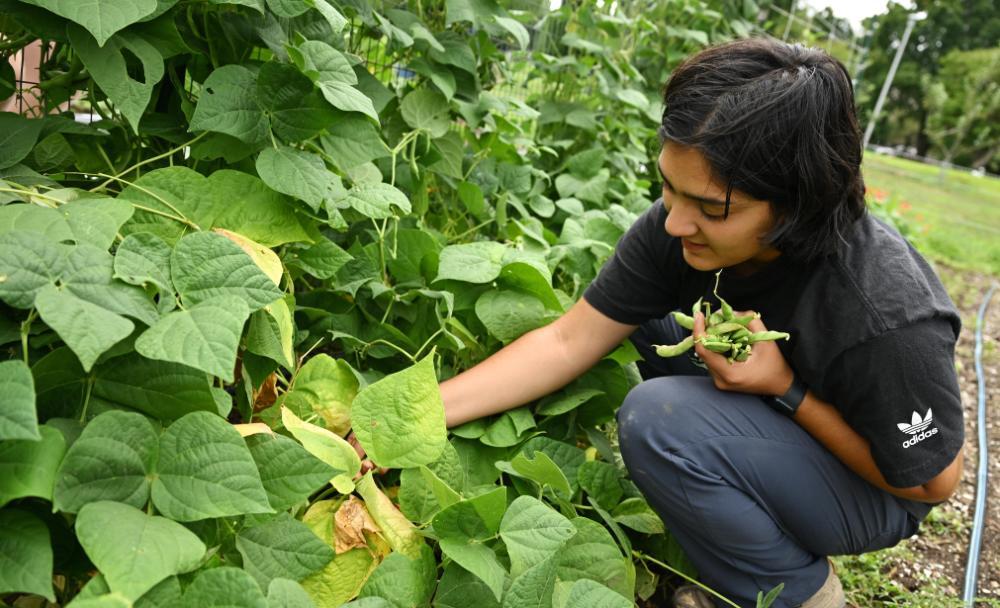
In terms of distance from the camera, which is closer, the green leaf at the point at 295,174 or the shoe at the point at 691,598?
the green leaf at the point at 295,174

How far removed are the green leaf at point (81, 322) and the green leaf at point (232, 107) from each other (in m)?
0.42

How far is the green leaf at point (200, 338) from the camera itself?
81cm

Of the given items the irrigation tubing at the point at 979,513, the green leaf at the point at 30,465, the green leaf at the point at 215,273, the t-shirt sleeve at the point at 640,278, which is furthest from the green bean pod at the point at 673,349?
the irrigation tubing at the point at 979,513

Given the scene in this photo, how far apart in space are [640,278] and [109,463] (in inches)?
41.2

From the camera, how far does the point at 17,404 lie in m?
0.70

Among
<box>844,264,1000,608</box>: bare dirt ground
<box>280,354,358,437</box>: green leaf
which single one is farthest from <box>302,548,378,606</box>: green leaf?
<box>844,264,1000,608</box>: bare dirt ground

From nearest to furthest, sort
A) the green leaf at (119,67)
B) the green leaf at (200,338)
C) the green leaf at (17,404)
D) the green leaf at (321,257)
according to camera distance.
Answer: the green leaf at (17,404) → the green leaf at (200,338) → the green leaf at (119,67) → the green leaf at (321,257)

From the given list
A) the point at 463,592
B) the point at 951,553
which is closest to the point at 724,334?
the point at 463,592

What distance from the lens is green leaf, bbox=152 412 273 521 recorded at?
83cm

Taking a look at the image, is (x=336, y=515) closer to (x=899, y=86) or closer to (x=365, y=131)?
(x=365, y=131)

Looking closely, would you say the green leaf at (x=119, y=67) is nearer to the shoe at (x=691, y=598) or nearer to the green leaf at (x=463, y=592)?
the green leaf at (x=463, y=592)

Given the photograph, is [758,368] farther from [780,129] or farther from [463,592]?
[463,592]

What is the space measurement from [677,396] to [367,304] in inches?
24.6

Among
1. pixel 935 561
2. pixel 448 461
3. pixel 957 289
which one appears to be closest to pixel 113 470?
pixel 448 461
